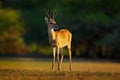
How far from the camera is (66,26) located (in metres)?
49.5

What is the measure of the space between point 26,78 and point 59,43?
15.2ft

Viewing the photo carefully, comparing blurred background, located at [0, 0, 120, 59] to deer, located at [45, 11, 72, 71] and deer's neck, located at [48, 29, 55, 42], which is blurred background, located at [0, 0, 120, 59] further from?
deer's neck, located at [48, 29, 55, 42]

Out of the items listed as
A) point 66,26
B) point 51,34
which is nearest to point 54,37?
point 51,34

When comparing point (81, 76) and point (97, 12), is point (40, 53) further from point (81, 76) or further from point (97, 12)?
point (81, 76)

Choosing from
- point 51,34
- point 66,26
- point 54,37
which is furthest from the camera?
point 66,26

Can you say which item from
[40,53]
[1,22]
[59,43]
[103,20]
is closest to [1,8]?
[1,22]

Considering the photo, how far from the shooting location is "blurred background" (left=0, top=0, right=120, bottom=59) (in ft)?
163

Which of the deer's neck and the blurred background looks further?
the blurred background

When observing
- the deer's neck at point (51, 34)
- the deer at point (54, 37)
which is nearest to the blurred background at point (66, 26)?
the deer at point (54, 37)

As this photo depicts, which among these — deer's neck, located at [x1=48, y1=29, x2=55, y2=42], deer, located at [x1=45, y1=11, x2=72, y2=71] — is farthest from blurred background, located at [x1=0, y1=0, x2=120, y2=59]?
deer's neck, located at [x1=48, y1=29, x2=55, y2=42]

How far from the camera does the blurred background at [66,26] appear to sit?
49.6 m

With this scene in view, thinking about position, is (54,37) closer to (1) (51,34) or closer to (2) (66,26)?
(1) (51,34)

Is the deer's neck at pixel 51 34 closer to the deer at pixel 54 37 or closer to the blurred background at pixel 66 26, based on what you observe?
the deer at pixel 54 37

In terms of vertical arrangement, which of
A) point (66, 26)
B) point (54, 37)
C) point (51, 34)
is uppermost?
point (51, 34)
